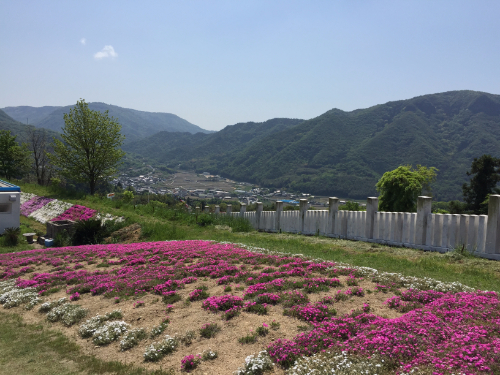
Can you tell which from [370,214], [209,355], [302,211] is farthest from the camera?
Answer: [302,211]

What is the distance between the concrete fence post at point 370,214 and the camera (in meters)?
13.0

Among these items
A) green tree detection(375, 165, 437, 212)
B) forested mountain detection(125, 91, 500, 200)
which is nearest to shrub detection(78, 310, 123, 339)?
green tree detection(375, 165, 437, 212)

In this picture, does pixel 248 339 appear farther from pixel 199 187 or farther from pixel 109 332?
pixel 199 187

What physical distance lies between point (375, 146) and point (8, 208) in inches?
4864

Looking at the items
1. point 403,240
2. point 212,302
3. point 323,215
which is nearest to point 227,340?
point 212,302

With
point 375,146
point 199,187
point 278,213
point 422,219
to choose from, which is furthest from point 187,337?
point 199,187

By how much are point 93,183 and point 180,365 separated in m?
31.2

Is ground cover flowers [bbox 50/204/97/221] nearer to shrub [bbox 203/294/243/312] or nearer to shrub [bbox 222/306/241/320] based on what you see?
shrub [bbox 203/294/243/312]

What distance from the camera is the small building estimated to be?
2086 cm

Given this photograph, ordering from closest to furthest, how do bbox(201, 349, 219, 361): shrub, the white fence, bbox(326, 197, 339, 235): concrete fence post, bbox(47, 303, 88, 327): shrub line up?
bbox(201, 349, 219, 361): shrub
bbox(47, 303, 88, 327): shrub
the white fence
bbox(326, 197, 339, 235): concrete fence post

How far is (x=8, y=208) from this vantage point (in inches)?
834

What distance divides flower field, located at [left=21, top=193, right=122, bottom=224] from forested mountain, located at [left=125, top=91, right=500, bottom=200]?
7873 centimetres

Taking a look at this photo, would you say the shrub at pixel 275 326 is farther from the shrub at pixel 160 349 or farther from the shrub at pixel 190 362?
the shrub at pixel 160 349

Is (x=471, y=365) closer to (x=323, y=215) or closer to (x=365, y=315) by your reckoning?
(x=365, y=315)
